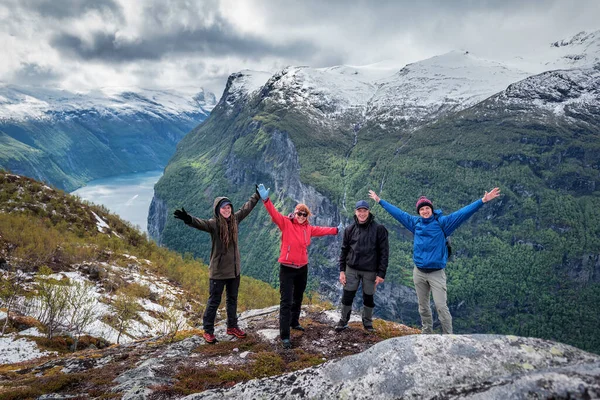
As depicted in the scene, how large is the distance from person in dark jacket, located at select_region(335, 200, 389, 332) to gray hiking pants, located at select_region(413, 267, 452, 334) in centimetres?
99

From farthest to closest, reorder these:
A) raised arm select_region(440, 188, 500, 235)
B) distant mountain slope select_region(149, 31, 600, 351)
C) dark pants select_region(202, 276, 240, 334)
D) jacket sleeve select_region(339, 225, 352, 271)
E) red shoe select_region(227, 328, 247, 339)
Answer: distant mountain slope select_region(149, 31, 600, 351), red shoe select_region(227, 328, 247, 339), jacket sleeve select_region(339, 225, 352, 271), dark pants select_region(202, 276, 240, 334), raised arm select_region(440, 188, 500, 235)

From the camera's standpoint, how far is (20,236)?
25.7 metres

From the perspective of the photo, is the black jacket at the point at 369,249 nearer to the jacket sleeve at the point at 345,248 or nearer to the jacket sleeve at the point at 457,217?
the jacket sleeve at the point at 345,248

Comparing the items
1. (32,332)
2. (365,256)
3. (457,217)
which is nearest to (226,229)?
(365,256)

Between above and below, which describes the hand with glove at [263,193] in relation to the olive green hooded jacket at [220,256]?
above

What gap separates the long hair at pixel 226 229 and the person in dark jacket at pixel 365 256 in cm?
294

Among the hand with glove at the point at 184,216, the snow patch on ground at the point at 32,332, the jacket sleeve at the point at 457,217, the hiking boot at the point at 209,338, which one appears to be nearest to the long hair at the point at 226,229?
the hand with glove at the point at 184,216

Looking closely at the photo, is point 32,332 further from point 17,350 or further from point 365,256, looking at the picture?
point 365,256

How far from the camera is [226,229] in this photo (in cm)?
843

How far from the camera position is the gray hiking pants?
826 centimetres

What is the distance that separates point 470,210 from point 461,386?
5908 mm

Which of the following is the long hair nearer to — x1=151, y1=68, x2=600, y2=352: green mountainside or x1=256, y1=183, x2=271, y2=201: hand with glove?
x1=256, y1=183, x2=271, y2=201: hand with glove

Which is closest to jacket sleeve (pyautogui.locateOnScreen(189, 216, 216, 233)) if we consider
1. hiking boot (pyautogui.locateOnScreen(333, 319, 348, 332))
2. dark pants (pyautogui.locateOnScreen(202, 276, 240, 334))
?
dark pants (pyautogui.locateOnScreen(202, 276, 240, 334))

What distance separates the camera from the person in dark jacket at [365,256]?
8.50 meters
